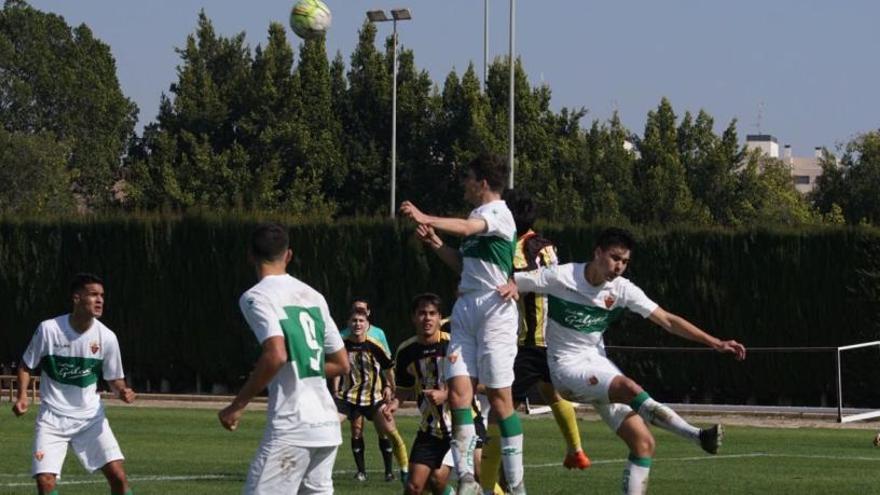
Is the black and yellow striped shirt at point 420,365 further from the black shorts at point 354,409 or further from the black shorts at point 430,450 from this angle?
the black shorts at point 354,409

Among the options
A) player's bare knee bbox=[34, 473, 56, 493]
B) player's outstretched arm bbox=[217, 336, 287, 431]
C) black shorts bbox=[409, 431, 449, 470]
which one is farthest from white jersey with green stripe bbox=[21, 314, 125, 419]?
player's outstretched arm bbox=[217, 336, 287, 431]

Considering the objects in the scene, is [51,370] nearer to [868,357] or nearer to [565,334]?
[565,334]

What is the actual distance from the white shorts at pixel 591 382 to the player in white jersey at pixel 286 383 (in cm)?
315

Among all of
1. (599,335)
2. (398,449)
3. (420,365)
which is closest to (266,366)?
(599,335)

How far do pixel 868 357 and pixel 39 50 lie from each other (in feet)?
184

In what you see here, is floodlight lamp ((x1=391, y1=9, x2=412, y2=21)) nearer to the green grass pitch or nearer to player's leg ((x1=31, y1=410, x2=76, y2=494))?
the green grass pitch

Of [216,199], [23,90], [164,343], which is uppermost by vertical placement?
[23,90]

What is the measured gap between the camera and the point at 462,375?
1220 cm

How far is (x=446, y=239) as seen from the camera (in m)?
33.0

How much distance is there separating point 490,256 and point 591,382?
1.12 meters

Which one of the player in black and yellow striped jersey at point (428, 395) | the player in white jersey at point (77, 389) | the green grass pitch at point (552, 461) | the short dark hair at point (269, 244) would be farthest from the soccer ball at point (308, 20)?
the short dark hair at point (269, 244)

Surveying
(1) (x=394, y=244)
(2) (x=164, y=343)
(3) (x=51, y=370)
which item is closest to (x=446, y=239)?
(1) (x=394, y=244)

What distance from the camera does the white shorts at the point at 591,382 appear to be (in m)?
11.8

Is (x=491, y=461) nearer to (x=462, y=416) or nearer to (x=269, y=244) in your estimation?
(x=462, y=416)
